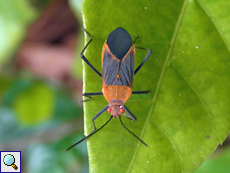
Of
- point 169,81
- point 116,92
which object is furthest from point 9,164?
point 169,81

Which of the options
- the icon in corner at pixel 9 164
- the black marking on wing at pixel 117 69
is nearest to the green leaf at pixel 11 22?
the icon in corner at pixel 9 164

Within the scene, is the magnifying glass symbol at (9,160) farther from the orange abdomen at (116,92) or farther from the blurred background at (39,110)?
the orange abdomen at (116,92)

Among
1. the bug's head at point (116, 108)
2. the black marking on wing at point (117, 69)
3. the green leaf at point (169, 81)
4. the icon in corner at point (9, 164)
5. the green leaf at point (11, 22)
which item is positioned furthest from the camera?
the green leaf at point (11, 22)

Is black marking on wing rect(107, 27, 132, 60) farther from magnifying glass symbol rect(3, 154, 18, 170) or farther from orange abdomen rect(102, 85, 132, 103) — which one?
magnifying glass symbol rect(3, 154, 18, 170)

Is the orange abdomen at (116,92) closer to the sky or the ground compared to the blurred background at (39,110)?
closer to the ground

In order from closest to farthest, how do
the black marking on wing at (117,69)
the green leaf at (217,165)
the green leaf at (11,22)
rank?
the black marking on wing at (117,69) → the green leaf at (217,165) → the green leaf at (11,22)

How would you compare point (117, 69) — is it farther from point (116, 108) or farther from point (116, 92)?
point (116, 108)

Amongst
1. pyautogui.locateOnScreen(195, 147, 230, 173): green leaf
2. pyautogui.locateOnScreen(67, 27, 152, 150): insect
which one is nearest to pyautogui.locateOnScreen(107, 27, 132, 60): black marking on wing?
pyautogui.locateOnScreen(67, 27, 152, 150): insect
